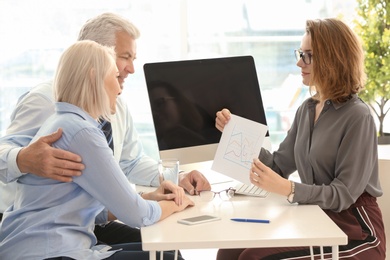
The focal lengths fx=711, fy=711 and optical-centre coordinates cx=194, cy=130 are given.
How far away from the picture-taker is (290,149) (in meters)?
3.12

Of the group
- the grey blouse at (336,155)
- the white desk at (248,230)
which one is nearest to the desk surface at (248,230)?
the white desk at (248,230)

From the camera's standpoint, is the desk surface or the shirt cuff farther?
the shirt cuff

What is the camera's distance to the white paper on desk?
264cm

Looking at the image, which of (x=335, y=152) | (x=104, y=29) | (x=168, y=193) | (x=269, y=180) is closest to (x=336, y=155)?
(x=335, y=152)

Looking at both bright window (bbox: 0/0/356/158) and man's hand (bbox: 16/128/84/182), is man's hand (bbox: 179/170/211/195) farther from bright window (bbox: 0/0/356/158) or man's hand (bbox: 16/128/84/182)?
bright window (bbox: 0/0/356/158)

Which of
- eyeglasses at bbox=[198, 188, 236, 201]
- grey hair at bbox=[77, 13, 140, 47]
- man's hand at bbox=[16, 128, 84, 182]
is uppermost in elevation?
grey hair at bbox=[77, 13, 140, 47]

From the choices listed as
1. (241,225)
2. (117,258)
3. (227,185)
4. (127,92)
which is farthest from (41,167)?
(127,92)

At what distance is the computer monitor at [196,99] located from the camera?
302 cm

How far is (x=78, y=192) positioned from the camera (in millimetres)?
2297

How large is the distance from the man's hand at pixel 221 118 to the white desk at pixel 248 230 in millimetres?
518

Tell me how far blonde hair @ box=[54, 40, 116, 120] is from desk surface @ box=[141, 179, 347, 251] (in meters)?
0.45

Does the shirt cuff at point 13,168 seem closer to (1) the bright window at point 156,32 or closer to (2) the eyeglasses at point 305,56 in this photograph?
(2) the eyeglasses at point 305,56

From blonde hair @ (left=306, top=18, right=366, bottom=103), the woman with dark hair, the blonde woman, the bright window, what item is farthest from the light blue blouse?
the bright window

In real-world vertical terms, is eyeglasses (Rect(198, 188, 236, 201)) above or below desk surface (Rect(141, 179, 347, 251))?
below
